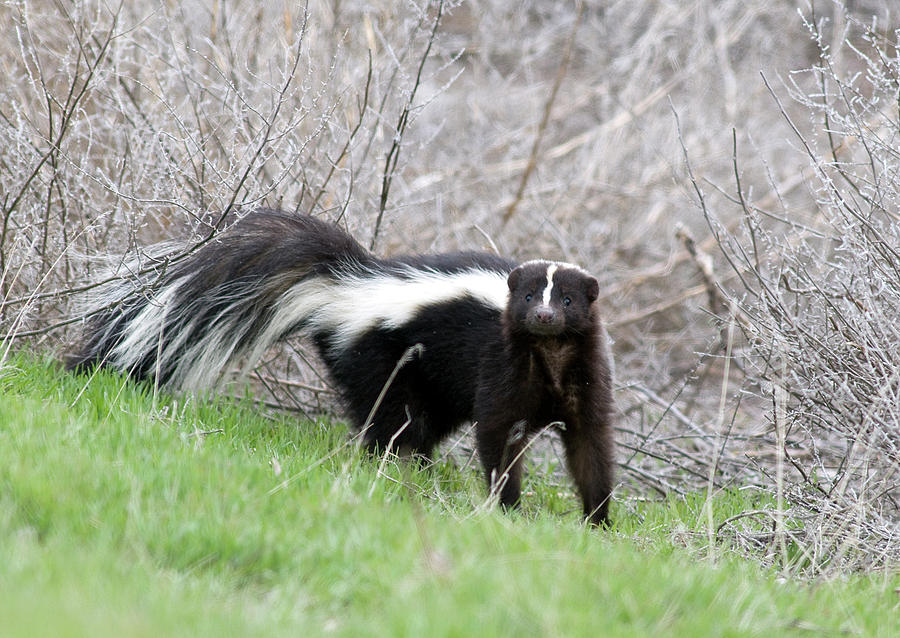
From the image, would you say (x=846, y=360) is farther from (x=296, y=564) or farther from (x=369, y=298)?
(x=296, y=564)

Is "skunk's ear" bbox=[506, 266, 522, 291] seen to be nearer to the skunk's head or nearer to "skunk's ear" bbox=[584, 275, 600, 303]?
the skunk's head

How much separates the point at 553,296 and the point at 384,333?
98 centimetres

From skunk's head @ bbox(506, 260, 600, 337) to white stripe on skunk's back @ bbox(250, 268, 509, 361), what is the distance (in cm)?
28

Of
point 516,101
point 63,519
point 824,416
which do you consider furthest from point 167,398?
point 516,101

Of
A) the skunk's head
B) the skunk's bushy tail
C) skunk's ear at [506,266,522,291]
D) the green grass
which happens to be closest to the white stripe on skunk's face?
the skunk's head

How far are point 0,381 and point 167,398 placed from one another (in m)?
0.83

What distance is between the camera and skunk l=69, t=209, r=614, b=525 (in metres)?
5.48

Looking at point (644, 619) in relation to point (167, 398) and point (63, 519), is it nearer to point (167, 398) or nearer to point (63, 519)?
point (63, 519)

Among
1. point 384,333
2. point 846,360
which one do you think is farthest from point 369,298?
point 846,360

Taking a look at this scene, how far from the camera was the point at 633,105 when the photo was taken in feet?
35.7

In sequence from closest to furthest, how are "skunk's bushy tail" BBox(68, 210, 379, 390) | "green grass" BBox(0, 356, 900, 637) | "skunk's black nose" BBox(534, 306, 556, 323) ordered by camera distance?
"green grass" BBox(0, 356, 900, 637) → "skunk's black nose" BBox(534, 306, 556, 323) → "skunk's bushy tail" BBox(68, 210, 379, 390)

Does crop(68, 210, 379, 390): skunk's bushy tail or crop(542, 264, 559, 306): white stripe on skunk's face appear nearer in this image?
crop(542, 264, 559, 306): white stripe on skunk's face

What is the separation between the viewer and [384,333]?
5.81m

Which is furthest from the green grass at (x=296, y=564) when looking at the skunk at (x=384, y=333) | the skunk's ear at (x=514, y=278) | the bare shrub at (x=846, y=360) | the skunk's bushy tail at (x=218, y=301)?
the skunk's ear at (x=514, y=278)
